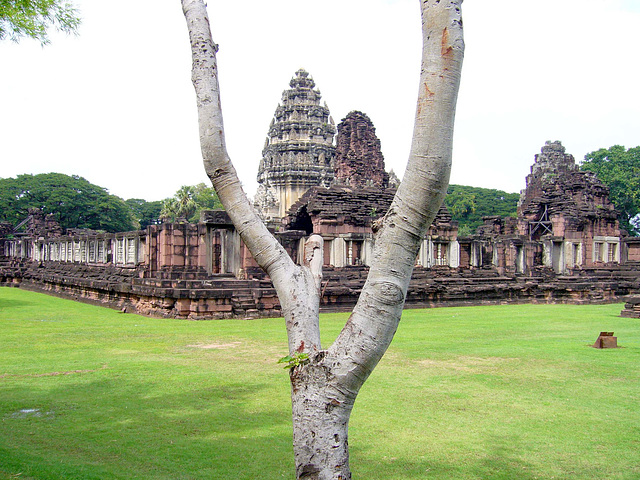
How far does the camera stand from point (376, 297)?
3.62m

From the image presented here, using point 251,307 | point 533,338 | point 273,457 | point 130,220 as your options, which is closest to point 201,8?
point 273,457

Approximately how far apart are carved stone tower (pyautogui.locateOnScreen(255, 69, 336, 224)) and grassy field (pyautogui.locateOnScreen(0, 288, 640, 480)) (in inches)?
1661

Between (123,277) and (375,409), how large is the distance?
17089mm

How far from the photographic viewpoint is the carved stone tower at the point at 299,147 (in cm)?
5406

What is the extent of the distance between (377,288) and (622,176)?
198 feet

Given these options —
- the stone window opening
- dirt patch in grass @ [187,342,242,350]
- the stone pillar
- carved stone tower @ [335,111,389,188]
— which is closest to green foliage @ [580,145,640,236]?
carved stone tower @ [335,111,389,188]

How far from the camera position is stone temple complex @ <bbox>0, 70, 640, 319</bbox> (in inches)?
732

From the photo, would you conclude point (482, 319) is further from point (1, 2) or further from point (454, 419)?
point (1, 2)

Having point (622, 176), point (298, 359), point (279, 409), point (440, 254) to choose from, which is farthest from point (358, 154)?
point (622, 176)

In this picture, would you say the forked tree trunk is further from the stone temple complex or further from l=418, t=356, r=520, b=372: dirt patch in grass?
the stone temple complex

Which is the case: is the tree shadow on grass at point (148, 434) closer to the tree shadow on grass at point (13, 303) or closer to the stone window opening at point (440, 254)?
the tree shadow on grass at point (13, 303)

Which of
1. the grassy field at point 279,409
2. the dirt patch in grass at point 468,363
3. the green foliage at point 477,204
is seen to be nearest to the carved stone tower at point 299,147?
the green foliage at point 477,204

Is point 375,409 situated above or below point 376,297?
below

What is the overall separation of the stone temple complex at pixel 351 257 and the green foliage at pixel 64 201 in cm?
3307
